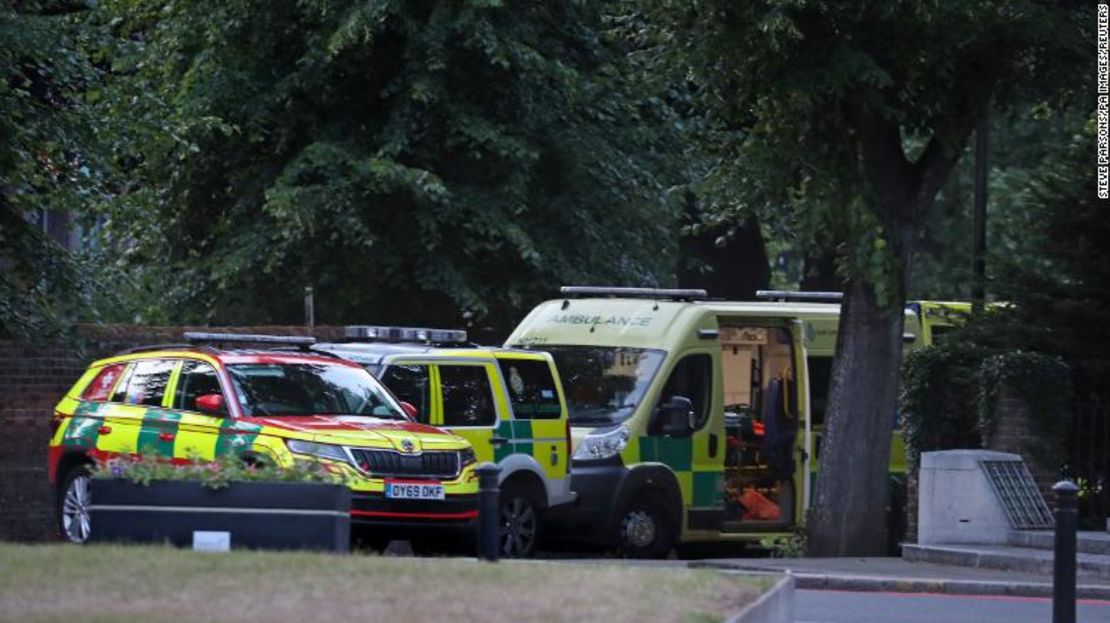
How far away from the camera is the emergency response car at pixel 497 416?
19.9 meters

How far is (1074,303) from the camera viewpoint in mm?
22766

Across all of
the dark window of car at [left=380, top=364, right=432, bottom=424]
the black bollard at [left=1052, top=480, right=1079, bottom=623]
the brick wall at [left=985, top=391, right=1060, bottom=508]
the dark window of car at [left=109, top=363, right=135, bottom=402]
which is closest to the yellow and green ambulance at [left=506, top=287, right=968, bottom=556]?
the brick wall at [left=985, top=391, right=1060, bottom=508]

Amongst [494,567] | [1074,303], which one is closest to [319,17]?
[1074,303]

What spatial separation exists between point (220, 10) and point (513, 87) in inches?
150

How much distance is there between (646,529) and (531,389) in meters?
2.08

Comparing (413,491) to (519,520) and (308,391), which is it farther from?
(519,520)

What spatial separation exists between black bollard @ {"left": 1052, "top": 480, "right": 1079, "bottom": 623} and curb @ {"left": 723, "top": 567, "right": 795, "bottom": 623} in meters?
1.61

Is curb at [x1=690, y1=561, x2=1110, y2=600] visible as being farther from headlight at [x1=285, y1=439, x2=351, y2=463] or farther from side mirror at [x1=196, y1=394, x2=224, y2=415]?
side mirror at [x1=196, y1=394, x2=224, y2=415]

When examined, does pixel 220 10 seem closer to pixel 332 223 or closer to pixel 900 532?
pixel 332 223

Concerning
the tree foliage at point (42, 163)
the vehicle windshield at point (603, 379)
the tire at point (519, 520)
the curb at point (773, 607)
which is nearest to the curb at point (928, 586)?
the tire at point (519, 520)

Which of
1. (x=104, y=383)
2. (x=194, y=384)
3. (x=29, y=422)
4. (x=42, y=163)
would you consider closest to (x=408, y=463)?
(x=194, y=384)

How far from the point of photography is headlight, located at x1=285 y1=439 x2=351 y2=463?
17.0 meters

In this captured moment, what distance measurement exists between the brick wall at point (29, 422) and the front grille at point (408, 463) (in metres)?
5.67

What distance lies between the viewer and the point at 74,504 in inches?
728
